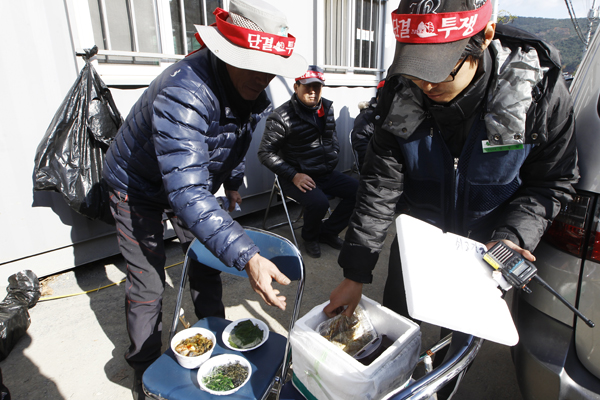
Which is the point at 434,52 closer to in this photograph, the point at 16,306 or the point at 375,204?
the point at 375,204

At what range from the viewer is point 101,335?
8.33 feet

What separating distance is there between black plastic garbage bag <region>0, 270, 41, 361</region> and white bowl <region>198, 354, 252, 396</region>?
1.66 m

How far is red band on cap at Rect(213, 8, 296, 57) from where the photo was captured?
57.1 inches

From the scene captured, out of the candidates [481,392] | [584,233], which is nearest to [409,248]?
[584,233]

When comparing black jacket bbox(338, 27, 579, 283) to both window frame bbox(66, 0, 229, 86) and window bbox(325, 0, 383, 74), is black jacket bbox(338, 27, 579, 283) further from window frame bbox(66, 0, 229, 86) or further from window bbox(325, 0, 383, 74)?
window bbox(325, 0, 383, 74)

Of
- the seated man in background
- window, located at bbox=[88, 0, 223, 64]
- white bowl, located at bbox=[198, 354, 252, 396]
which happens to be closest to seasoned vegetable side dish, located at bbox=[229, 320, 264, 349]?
white bowl, located at bbox=[198, 354, 252, 396]

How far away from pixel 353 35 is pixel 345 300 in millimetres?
5173

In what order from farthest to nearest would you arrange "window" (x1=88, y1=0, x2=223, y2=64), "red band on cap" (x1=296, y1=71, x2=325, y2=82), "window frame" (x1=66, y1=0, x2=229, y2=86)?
1. "red band on cap" (x1=296, y1=71, x2=325, y2=82)
2. "window" (x1=88, y1=0, x2=223, y2=64)
3. "window frame" (x1=66, y1=0, x2=229, y2=86)

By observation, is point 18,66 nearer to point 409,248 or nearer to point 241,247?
point 241,247

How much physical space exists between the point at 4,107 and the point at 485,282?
3.24 metres

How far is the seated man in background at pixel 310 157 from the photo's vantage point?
12.0 ft

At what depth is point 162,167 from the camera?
138 cm

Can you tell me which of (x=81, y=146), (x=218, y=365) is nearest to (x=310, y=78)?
(x=81, y=146)

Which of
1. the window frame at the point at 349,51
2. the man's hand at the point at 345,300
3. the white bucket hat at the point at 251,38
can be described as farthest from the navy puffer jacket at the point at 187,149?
the window frame at the point at 349,51
